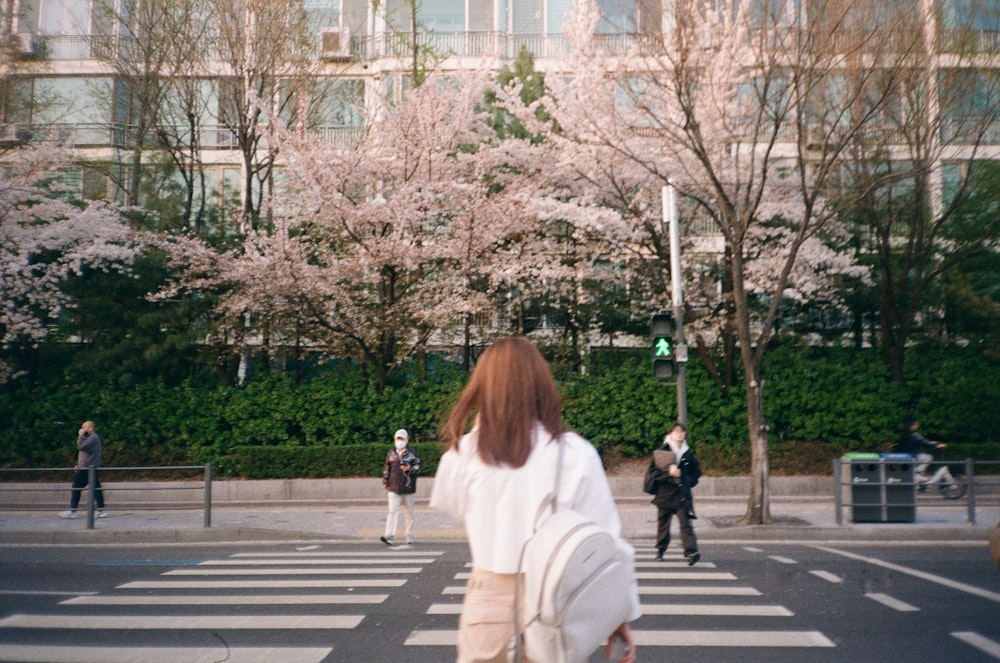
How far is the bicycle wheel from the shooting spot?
730 inches

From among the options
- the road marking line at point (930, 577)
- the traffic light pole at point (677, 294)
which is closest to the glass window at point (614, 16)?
the traffic light pole at point (677, 294)

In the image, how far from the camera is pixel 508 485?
3.26 metres

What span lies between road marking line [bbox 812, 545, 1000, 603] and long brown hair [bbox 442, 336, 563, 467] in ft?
24.0

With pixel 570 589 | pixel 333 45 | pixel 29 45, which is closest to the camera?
pixel 570 589

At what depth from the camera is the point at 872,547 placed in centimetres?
1314

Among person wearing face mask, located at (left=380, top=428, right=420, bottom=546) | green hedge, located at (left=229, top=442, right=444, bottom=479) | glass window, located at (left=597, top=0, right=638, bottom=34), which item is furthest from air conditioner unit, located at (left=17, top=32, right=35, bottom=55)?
person wearing face mask, located at (left=380, top=428, right=420, bottom=546)

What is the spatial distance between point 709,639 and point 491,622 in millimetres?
4366

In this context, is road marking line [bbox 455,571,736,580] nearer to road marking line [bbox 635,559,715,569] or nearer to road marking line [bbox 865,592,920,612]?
road marking line [bbox 635,559,715,569]

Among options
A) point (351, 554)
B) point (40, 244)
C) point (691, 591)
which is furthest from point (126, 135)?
point (691, 591)

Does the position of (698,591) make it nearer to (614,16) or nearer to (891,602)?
(891,602)

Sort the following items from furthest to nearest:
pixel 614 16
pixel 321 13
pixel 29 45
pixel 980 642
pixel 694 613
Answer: pixel 29 45, pixel 321 13, pixel 614 16, pixel 694 613, pixel 980 642

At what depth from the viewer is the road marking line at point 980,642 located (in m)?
6.71

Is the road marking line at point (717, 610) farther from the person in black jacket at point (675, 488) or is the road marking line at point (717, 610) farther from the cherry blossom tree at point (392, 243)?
the cherry blossom tree at point (392, 243)

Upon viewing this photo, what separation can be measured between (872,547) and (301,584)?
8238 mm
